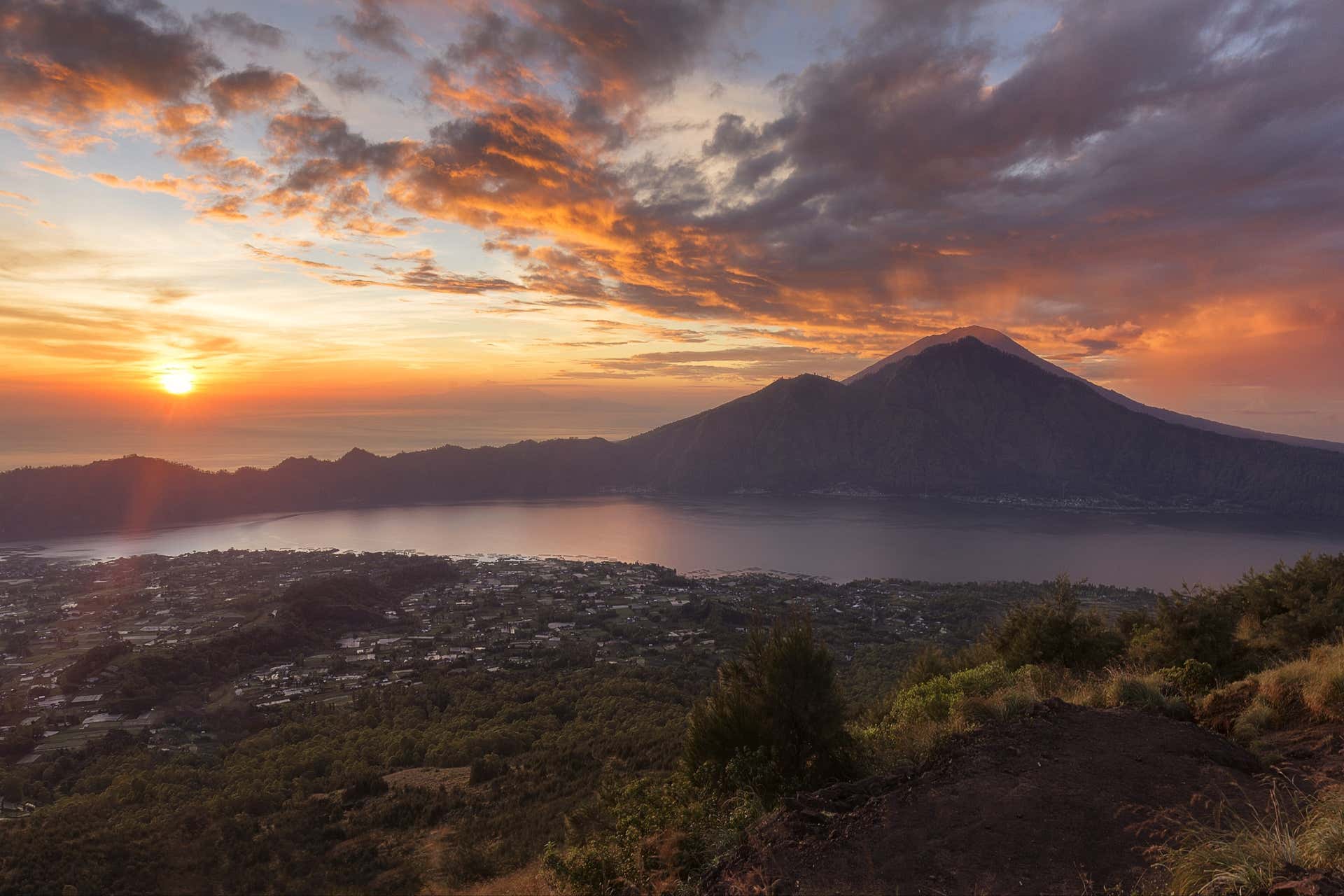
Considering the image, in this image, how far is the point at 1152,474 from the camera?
188250 mm

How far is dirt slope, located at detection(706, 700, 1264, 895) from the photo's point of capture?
467 cm

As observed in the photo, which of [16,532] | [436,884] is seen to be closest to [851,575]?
[436,884]

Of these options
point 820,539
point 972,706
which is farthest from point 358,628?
point 820,539

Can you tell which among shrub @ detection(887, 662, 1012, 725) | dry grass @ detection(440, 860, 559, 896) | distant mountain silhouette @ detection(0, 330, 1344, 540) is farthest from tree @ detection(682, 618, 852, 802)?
distant mountain silhouette @ detection(0, 330, 1344, 540)

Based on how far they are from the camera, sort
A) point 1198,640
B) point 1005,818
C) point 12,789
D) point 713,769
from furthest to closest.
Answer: point 12,789
point 1198,640
point 713,769
point 1005,818

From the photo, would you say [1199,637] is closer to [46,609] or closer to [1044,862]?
[1044,862]

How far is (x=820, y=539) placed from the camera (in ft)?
367

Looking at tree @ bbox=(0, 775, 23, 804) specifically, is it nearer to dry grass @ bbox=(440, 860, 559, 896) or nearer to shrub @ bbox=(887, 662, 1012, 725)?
dry grass @ bbox=(440, 860, 559, 896)

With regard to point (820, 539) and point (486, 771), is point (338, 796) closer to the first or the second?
point (486, 771)

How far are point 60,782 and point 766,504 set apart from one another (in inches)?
5926

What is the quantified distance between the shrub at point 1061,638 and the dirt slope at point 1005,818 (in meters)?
7.18

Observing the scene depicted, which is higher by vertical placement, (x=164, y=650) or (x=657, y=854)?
(x=657, y=854)

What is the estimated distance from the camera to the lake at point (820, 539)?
8844cm

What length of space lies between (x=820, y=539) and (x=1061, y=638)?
328 ft
